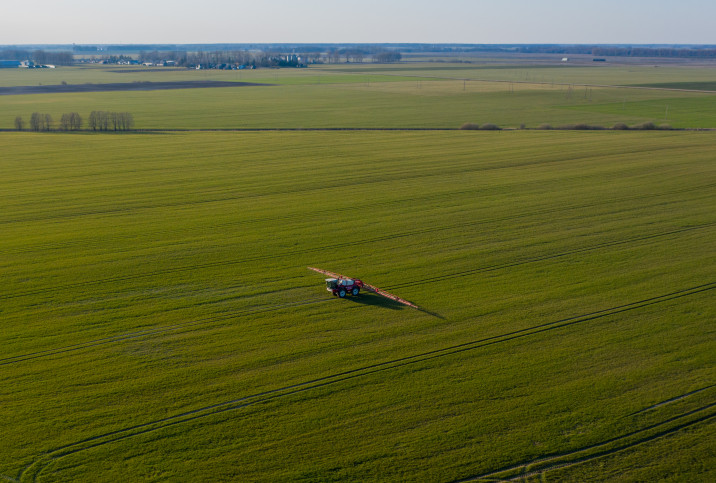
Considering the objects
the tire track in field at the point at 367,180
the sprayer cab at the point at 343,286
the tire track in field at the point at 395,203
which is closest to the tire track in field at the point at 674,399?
the sprayer cab at the point at 343,286

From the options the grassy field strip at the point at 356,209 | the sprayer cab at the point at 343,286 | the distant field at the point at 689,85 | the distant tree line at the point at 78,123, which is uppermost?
the distant field at the point at 689,85

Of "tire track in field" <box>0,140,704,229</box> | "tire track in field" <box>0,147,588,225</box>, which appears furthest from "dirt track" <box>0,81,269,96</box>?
"tire track in field" <box>0,140,704,229</box>

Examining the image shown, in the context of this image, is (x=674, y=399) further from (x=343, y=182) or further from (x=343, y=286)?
(x=343, y=182)

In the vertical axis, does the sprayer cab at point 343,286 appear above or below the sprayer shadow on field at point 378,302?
above

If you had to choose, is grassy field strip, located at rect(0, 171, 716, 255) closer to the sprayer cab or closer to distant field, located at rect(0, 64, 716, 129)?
the sprayer cab

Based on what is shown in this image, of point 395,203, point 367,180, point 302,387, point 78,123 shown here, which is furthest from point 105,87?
point 302,387

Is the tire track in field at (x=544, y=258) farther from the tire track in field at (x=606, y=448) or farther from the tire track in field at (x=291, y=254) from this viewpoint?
the tire track in field at (x=606, y=448)

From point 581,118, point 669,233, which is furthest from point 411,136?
point 669,233

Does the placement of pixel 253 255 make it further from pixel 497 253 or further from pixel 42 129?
pixel 42 129
